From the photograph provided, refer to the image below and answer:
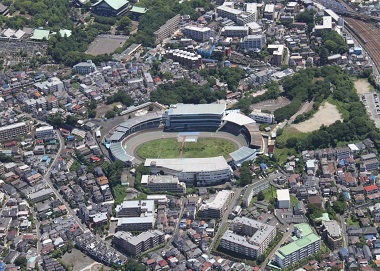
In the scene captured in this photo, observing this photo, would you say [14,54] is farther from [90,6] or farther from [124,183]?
[124,183]

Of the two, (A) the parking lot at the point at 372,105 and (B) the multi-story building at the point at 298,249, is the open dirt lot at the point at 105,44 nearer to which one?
(A) the parking lot at the point at 372,105

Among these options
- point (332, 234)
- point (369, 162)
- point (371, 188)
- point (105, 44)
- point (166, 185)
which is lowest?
point (105, 44)

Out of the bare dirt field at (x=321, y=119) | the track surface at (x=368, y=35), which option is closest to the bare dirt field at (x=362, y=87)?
the track surface at (x=368, y=35)

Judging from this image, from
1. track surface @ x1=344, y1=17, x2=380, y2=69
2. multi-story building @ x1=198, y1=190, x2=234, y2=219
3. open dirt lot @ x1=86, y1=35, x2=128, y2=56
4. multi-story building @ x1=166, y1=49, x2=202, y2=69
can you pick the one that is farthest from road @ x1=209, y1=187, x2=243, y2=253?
open dirt lot @ x1=86, y1=35, x2=128, y2=56

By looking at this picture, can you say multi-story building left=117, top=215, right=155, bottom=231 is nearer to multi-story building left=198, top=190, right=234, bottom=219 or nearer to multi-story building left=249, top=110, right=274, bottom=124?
multi-story building left=198, top=190, right=234, bottom=219

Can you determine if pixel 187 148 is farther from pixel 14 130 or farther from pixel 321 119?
pixel 14 130

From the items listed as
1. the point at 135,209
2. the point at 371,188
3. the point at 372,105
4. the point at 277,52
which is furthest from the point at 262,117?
the point at 135,209
